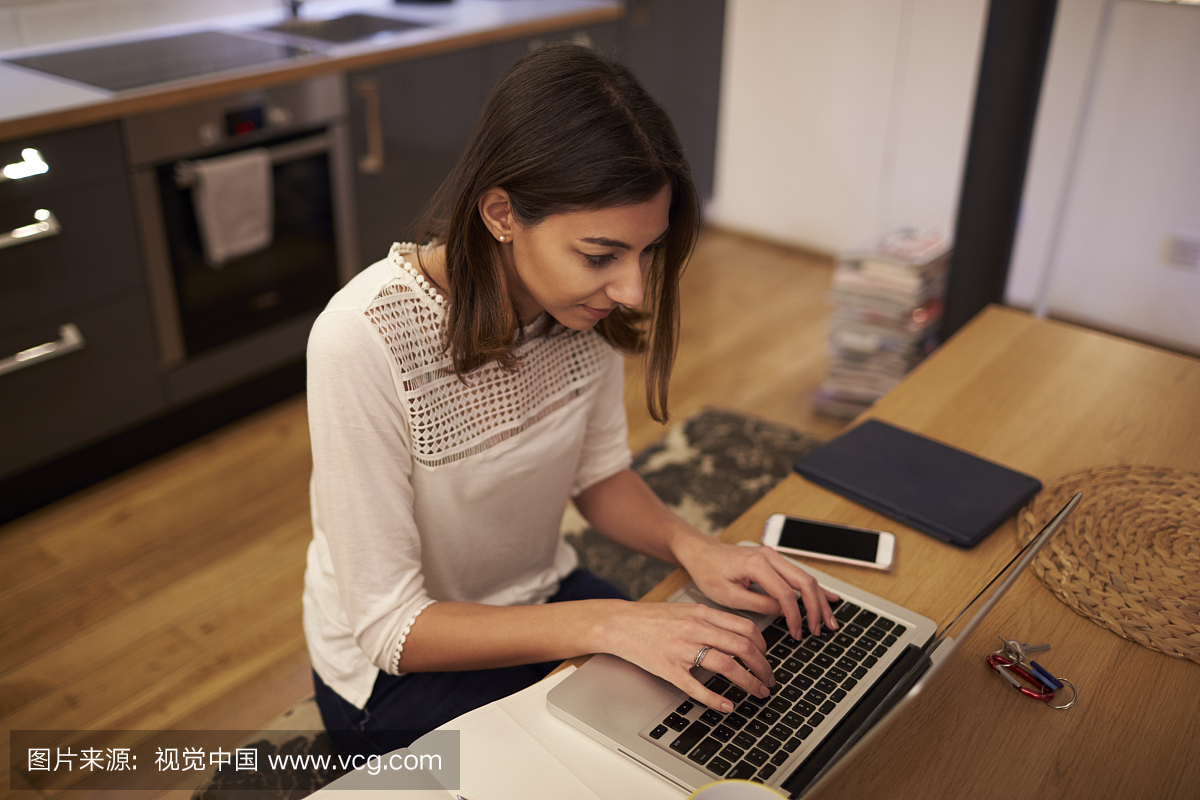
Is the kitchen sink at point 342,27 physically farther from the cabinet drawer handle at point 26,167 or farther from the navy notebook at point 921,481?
the navy notebook at point 921,481

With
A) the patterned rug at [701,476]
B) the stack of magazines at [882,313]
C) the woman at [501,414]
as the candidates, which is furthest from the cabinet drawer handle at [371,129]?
the woman at [501,414]

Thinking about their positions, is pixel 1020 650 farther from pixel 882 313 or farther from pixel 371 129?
pixel 371 129

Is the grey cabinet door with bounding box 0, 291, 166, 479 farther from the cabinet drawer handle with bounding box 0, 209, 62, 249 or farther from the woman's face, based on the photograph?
the woman's face

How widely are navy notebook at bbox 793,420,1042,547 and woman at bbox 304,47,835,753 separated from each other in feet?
0.70

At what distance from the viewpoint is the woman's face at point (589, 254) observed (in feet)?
3.25

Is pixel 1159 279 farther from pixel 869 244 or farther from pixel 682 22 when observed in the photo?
pixel 682 22

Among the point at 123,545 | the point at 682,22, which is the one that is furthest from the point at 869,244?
the point at 123,545

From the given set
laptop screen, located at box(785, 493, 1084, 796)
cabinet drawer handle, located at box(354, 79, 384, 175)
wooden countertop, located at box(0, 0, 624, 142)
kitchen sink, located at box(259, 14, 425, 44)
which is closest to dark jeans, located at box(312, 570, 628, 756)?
laptop screen, located at box(785, 493, 1084, 796)

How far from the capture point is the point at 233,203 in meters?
2.50

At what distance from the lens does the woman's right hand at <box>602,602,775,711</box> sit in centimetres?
87

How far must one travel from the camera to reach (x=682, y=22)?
151 inches

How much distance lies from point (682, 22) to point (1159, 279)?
1.99m

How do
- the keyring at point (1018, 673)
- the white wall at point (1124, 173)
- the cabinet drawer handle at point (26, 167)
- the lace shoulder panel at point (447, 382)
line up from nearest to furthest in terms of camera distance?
the keyring at point (1018, 673)
the lace shoulder panel at point (447, 382)
the cabinet drawer handle at point (26, 167)
the white wall at point (1124, 173)

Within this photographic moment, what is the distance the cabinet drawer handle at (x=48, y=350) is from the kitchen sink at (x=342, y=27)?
45.5 inches
